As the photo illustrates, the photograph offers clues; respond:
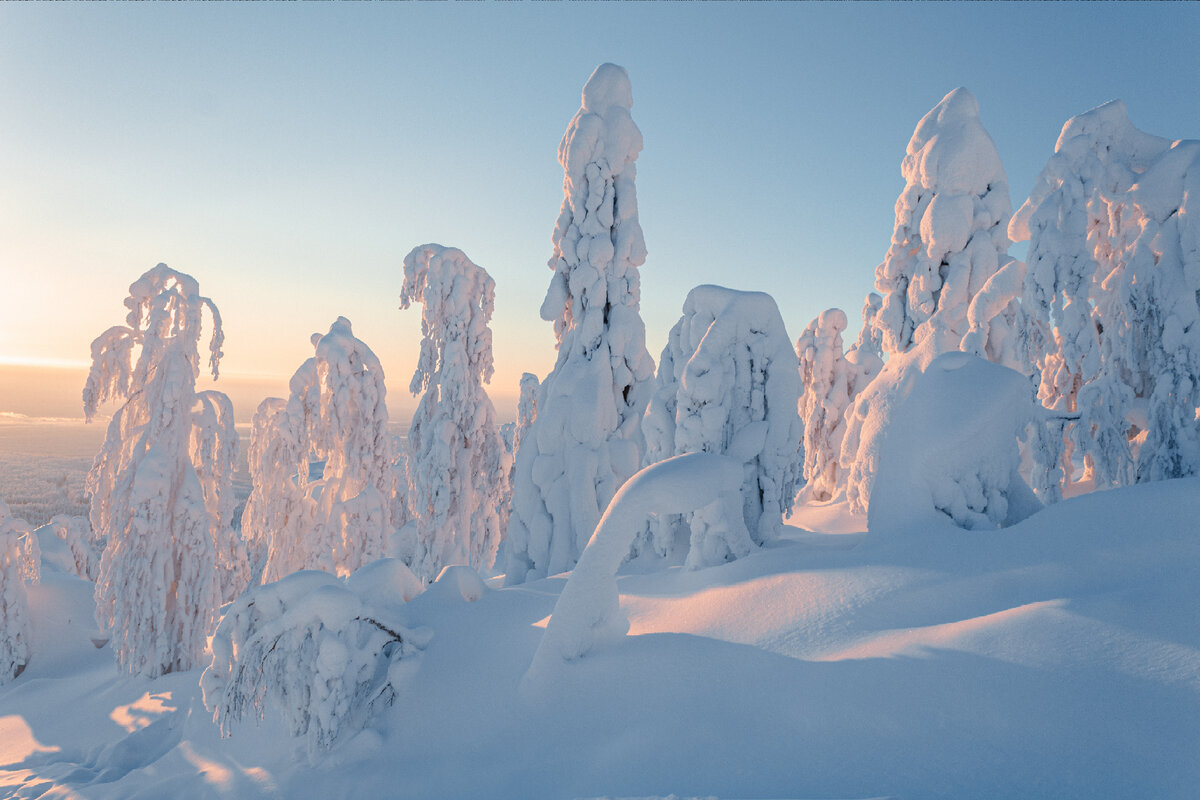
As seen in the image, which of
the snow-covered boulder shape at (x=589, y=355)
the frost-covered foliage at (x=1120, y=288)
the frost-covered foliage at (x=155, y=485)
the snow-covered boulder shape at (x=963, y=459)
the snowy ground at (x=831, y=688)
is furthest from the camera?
the frost-covered foliage at (x=155, y=485)

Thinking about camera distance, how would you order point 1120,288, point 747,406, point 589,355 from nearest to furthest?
point 747,406 → point 1120,288 → point 589,355

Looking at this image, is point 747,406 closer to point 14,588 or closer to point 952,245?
point 952,245

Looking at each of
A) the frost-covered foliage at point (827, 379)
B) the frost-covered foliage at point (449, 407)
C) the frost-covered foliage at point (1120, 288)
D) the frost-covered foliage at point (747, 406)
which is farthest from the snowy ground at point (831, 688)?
the frost-covered foliage at point (827, 379)

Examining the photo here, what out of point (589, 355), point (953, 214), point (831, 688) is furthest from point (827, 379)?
point (831, 688)

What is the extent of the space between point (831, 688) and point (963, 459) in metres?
3.42

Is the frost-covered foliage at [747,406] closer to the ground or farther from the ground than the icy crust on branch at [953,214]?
closer to the ground

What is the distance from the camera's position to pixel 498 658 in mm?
6156

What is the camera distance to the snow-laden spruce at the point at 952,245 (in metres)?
10.6

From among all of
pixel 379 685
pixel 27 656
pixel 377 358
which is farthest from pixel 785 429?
pixel 27 656

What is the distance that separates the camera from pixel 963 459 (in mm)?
6562

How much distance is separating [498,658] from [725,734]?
103 inches

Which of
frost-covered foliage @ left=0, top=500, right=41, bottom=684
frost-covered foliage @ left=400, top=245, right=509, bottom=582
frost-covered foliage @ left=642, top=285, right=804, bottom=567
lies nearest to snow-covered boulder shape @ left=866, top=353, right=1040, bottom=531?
frost-covered foliage @ left=642, top=285, right=804, bottom=567

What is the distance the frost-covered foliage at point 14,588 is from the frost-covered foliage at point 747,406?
17.9 m

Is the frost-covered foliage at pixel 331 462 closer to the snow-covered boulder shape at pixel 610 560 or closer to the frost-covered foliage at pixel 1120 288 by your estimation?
the snow-covered boulder shape at pixel 610 560
